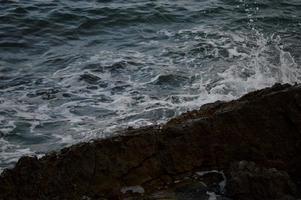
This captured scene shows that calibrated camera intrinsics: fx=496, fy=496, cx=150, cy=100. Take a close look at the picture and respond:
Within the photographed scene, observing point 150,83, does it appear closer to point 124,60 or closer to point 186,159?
point 124,60

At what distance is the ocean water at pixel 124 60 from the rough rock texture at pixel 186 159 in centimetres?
192

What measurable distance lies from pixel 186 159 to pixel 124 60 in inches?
199

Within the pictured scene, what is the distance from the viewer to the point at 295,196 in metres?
3.72

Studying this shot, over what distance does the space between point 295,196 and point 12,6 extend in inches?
385

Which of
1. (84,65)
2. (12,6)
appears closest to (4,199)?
(84,65)

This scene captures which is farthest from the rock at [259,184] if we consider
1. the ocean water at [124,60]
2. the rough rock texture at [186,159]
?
the ocean water at [124,60]

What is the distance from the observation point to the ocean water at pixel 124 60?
6.71 m

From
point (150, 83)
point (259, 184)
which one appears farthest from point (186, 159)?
point (150, 83)

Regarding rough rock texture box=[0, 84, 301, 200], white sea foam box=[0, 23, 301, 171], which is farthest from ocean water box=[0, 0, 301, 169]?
rough rock texture box=[0, 84, 301, 200]

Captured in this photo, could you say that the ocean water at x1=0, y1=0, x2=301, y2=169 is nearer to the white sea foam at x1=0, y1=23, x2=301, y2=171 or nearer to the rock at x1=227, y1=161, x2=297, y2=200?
the white sea foam at x1=0, y1=23, x2=301, y2=171

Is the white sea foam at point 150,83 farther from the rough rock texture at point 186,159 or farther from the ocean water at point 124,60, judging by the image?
the rough rock texture at point 186,159

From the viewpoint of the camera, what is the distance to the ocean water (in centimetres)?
671

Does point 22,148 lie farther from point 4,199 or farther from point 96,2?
point 96,2

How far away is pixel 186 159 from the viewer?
13.2ft
